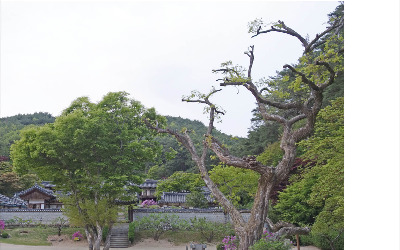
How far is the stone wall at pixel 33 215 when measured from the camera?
1967cm

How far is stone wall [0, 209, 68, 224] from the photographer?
1967 centimetres

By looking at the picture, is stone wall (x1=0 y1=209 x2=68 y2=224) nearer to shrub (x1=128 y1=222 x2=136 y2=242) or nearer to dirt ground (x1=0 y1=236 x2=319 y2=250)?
dirt ground (x1=0 y1=236 x2=319 y2=250)

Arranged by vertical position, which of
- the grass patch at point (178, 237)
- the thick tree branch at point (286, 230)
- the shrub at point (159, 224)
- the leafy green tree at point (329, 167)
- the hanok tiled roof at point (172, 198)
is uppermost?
the leafy green tree at point (329, 167)

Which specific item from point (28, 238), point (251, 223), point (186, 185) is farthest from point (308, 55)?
point (186, 185)

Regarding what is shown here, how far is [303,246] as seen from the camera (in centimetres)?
1609

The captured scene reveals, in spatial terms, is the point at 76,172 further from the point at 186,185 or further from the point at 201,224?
the point at 186,185

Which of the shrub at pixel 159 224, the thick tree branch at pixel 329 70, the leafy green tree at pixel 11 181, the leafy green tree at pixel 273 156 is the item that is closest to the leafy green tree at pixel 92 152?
the shrub at pixel 159 224

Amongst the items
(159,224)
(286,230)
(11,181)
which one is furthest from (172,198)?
(286,230)

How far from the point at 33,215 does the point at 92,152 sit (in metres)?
8.75

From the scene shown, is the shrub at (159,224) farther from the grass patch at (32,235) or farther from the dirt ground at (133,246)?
the grass patch at (32,235)

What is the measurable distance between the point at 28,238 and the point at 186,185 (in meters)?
11.1

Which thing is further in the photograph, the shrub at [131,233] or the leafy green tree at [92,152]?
the shrub at [131,233]

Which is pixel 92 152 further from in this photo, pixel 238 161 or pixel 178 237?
pixel 238 161

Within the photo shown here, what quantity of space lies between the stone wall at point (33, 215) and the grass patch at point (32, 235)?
4.20 ft
